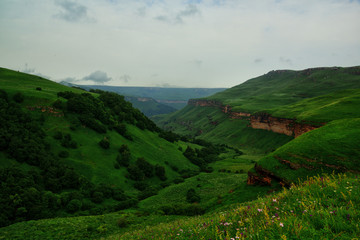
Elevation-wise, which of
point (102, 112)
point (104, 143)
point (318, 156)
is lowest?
point (104, 143)

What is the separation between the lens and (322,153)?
28625 mm

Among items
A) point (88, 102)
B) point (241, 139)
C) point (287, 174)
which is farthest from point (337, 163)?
point (241, 139)

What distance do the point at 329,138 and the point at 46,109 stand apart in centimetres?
9013

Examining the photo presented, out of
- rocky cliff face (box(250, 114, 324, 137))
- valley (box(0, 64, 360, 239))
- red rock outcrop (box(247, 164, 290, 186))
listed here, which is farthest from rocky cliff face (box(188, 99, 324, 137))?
red rock outcrop (box(247, 164, 290, 186))

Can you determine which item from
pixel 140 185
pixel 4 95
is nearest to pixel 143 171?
pixel 140 185

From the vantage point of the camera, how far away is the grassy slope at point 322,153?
2653 cm

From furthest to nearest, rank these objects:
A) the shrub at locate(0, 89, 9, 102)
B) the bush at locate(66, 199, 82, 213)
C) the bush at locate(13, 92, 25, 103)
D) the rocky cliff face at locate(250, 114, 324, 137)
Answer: the rocky cliff face at locate(250, 114, 324, 137)
the bush at locate(13, 92, 25, 103)
the shrub at locate(0, 89, 9, 102)
the bush at locate(66, 199, 82, 213)

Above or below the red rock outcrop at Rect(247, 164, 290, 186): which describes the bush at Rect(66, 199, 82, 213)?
below

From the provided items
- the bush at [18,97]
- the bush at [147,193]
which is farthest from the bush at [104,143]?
the bush at [18,97]

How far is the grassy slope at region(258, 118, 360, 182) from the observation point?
26.5 m

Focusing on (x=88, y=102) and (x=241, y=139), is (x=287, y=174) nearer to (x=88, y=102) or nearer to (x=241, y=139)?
(x=88, y=102)

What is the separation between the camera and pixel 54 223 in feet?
96.8

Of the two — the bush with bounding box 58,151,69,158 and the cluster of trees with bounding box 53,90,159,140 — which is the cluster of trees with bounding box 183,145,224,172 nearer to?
the cluster of trees with bounding box 53,90,159,140

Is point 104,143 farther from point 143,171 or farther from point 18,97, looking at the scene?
point 18,97
